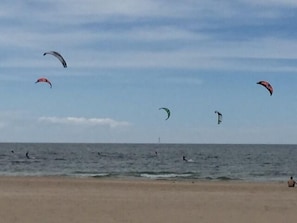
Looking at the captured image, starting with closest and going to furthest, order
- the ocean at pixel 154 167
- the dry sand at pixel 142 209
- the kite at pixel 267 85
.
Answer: the dry sand at pixel 142 209, the kite at pixel 267 85, the ocean at pixel 154 167

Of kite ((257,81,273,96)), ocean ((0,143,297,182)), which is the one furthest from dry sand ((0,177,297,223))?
ocean ((0,143,297,182))

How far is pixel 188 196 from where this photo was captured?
61.4ft

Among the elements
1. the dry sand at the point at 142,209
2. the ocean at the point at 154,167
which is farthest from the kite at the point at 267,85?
the ocean at the point at 154,167

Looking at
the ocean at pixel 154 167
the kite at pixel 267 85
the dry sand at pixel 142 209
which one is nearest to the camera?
the dry sand at pixel 142 209

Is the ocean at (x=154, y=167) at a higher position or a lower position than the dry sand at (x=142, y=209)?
higher

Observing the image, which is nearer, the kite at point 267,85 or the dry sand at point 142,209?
the dry sand at point 142,209

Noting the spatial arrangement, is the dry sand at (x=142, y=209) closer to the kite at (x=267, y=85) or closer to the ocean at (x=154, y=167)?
the kite at (x=267, y=85)

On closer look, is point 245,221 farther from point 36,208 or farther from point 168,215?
point 36,208

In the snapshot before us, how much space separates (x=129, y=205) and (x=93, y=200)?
1.59 metres

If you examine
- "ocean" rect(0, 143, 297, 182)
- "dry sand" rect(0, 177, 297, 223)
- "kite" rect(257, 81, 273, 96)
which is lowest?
"dry sand" rect(0, 177, 297, 223)

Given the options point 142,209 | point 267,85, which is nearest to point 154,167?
point 267,85

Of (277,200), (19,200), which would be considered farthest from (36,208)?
(277,200)

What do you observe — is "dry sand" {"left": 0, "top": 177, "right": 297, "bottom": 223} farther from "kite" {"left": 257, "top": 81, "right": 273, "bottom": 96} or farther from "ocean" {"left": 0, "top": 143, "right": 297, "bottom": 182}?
"ocean" {"left": 0, "top": 143, "right": 297, "bottom": 182}

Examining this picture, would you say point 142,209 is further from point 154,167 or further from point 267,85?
point 154,167
